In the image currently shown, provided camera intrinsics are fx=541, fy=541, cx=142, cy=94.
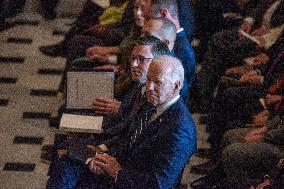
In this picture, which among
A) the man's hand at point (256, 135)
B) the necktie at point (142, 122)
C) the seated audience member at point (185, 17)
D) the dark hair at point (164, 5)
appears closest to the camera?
the necktie at point (142, 122)

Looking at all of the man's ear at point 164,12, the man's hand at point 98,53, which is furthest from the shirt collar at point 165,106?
the man's hand at point 98,53

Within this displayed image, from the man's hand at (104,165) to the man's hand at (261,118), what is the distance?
4.26 feet

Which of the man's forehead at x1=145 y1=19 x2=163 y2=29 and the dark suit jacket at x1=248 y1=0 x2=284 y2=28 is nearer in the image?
the man's forehead at x1=145 y1=19 x2=163 y2=29

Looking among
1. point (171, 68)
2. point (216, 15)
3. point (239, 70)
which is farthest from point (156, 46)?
point (216, 15)

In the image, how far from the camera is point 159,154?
8.80 ft

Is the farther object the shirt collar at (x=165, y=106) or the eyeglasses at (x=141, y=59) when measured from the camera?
the eyeglasses at (x=141, y=59)

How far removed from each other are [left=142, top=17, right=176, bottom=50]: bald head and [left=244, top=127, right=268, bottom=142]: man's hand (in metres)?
0.80

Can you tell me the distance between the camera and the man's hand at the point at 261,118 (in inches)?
148

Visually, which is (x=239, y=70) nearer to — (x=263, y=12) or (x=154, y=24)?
(x=263, y=12)

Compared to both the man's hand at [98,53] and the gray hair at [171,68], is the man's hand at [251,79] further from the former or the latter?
the gray hair at [171,68]

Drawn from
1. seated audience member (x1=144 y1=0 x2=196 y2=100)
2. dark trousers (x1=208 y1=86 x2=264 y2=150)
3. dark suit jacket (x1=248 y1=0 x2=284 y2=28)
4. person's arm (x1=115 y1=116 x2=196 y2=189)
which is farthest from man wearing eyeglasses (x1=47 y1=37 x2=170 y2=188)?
dark suit jacket (x1=248 y1=0 x2=284 y2=28)

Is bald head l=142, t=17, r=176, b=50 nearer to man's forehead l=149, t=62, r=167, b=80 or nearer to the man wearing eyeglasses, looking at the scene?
the man wearing eyeglasses

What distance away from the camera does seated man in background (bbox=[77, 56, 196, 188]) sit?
2668mm

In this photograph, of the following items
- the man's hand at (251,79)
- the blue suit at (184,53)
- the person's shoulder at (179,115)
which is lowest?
the man's hand at (251,79)
